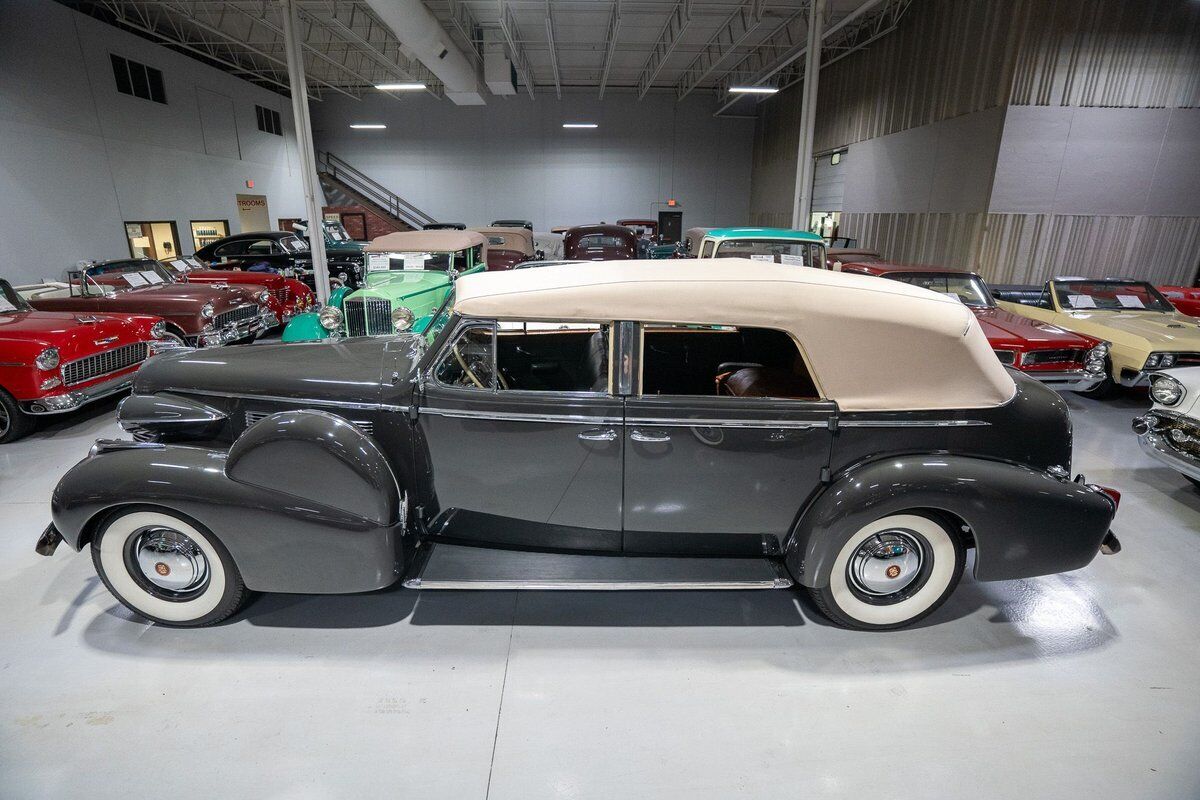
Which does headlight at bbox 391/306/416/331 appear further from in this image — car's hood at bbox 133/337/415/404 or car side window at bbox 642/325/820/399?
car side window at bbox 642/325/820/399

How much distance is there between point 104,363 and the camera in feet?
17.7

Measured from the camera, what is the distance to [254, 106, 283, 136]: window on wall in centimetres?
1891

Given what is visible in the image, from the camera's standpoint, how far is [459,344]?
2.68 m

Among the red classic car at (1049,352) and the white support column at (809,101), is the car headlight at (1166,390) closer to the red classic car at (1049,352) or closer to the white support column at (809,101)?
the red classic car at (1049,352)

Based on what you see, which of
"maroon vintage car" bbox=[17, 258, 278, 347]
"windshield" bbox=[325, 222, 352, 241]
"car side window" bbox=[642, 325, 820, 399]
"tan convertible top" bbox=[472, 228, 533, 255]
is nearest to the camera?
"car side window" bbox=[642, 325, 820, 399]

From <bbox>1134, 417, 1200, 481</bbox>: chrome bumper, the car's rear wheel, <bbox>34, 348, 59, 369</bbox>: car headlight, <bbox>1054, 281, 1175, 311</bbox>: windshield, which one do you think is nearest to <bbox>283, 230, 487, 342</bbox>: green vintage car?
<bbox>34, 348, 59, 369</bbox>: car headlight

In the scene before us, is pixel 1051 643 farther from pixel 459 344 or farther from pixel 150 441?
pixel 150 441

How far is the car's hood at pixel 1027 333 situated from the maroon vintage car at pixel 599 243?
227 inches

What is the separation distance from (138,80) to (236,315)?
35.4 ft

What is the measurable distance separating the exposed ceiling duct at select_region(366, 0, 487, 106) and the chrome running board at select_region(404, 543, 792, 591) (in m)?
11.2

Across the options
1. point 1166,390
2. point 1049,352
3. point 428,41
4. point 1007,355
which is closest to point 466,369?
point 1166,390

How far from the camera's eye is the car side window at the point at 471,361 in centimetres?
265

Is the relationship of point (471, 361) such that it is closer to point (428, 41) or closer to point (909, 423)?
point (909, 423)

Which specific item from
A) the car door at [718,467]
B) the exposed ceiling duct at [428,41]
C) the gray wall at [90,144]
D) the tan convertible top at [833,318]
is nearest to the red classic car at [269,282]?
the gray wall at [90,144]
